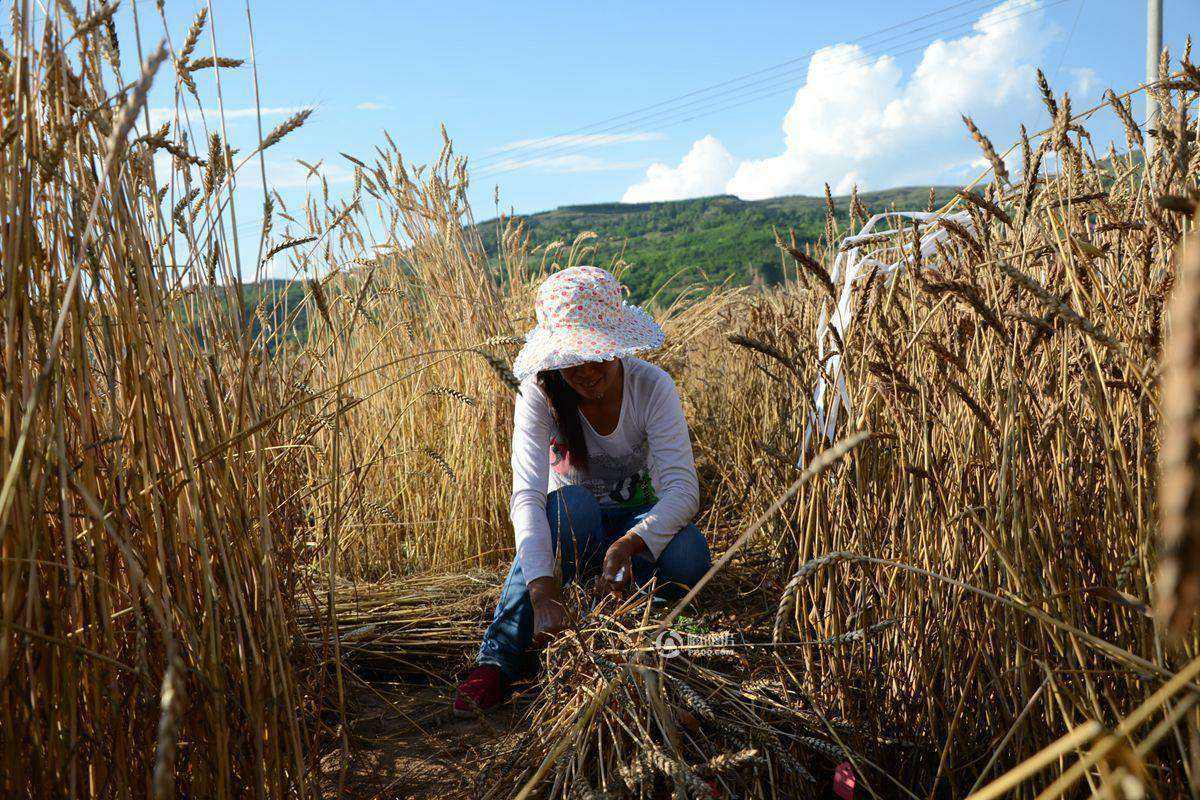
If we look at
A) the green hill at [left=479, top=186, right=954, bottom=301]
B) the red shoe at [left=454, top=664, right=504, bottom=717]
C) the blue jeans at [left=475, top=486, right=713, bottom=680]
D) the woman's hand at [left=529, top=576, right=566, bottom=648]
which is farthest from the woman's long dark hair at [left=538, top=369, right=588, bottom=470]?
the green hill at [left=479, top=186, right=954, bottom=301]

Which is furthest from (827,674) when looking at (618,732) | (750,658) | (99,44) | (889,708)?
(99,44)

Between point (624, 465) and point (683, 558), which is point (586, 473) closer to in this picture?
point (624, 465)

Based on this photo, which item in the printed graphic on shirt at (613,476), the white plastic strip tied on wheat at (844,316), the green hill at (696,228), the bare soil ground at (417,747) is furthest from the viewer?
the green hill at (696,228)

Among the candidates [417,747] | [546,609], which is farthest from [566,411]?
[417,747]

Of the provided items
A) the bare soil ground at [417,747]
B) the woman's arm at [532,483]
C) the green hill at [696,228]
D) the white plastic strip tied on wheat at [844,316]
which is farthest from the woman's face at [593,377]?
the green hill at [696,228]

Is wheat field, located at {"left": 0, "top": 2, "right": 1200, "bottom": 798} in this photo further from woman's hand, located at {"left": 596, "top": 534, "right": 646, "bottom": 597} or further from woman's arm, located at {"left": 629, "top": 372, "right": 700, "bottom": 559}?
woman's arm, located at {"left": 629, "top": 372, "right": 700, "bottom": 559}

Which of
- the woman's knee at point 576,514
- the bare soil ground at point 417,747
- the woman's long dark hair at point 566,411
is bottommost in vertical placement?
the bare soil ground at point 417,747

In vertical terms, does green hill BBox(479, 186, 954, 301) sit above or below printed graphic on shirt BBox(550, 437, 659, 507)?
above

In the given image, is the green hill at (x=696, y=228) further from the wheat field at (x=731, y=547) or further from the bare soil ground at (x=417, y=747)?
the wheat field at (x=731, y=547)

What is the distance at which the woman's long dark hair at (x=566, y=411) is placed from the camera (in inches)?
88.0

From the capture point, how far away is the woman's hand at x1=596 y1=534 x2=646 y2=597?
1902 mm

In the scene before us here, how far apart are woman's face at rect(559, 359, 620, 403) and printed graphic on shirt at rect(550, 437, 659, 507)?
0.81 ft

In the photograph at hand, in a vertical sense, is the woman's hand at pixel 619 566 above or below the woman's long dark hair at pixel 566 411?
below

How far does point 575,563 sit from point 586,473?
32 cm
